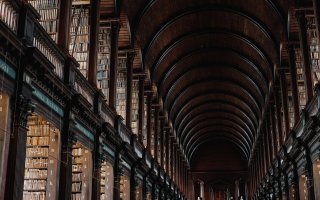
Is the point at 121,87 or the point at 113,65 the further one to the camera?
the point at 121,87

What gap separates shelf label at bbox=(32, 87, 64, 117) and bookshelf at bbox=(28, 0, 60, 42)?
2.07 metres

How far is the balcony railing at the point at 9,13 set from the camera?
7.05 meters

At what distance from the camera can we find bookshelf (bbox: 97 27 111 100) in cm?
1419

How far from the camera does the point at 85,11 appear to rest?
13.2m

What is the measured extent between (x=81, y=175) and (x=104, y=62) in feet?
15.4

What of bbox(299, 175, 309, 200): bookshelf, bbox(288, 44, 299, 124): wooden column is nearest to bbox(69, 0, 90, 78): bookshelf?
bbox(288, 44, 299, 124): wooden column

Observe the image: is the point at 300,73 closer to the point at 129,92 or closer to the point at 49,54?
the point at 129,92

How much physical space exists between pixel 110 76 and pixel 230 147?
31925 mm

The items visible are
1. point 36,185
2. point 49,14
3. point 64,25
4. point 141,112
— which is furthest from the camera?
point 141,112

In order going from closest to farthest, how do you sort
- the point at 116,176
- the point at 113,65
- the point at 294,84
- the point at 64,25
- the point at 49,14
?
the point at 64,25 < the point at 49,14 < the point at 116,176 < the point at 113,65 < the point at 294,84

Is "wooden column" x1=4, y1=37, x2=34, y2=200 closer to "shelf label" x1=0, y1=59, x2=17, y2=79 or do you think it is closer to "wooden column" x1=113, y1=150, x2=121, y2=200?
"shelf label" x1=0, y1=59, x2=17, y2=79

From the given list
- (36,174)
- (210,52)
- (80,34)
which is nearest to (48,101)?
(36,174)

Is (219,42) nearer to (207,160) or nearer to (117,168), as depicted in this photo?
(117,168)

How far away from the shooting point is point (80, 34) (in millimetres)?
13008
